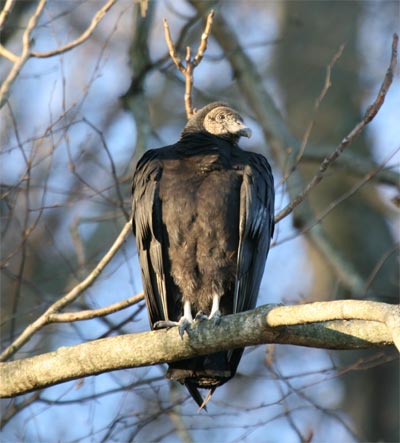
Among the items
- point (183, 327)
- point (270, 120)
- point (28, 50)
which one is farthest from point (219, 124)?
point (270, 120)

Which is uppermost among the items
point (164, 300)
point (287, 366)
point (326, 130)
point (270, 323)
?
point (326, 130)

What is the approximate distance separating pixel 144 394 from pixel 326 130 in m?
4.89

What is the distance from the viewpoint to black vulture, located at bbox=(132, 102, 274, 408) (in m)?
4.60

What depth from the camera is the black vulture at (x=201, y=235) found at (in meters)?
4.60

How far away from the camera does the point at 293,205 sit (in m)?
4.54

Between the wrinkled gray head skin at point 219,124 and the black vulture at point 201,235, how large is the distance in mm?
470

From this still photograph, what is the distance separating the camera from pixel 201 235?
4.62 metres

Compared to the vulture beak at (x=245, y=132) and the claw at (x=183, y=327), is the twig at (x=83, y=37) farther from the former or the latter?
the claw at (x=183, y=327)

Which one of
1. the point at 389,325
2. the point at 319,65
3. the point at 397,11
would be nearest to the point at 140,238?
the point at 389,325

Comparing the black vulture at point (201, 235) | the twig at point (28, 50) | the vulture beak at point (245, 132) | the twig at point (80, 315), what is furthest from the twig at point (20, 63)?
the vulture beak at point (245, 132)

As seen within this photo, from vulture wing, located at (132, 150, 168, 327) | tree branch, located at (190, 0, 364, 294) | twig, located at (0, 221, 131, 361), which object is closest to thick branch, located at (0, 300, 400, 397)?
twig, located at (0, 221, 131, 361)

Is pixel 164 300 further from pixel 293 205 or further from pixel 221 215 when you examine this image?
pixel 293 205

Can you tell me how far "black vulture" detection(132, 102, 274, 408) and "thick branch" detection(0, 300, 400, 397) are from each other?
70 centimetres

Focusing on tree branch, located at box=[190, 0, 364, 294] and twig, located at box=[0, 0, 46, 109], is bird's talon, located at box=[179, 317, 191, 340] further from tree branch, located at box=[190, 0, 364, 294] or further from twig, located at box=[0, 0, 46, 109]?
tree branch, located at box=[190, 0, 364, 294]
